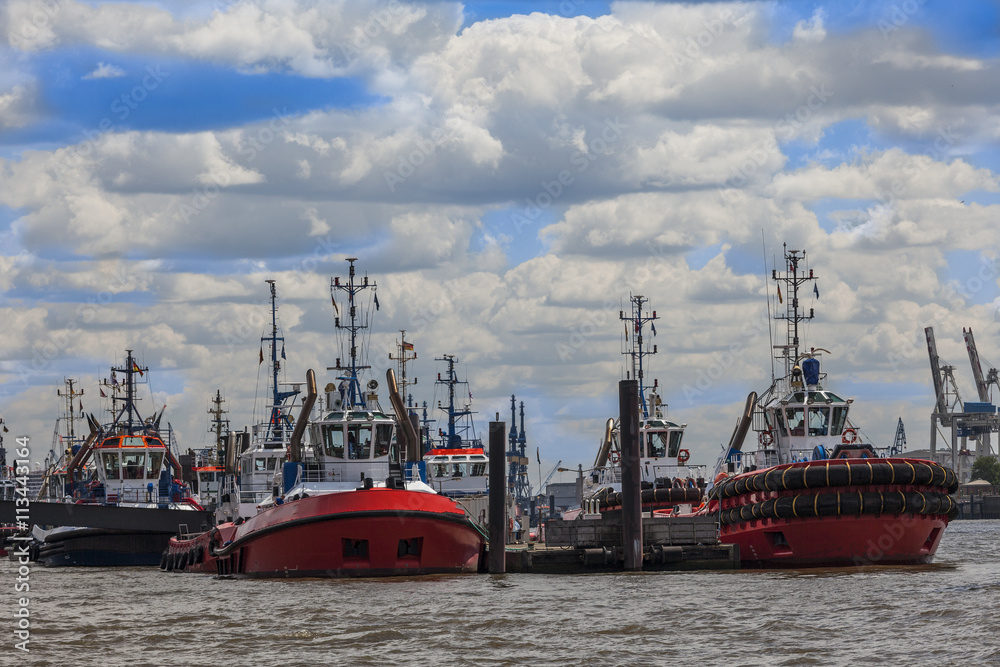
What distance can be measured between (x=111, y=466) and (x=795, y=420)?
30.8m

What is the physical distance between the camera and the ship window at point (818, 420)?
136 feet

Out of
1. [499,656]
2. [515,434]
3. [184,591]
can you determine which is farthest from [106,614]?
[515,434]

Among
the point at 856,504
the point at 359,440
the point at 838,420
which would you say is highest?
the point at 838,420

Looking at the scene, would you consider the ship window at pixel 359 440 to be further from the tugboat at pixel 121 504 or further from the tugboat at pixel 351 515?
the tugboat at pixel 121 504

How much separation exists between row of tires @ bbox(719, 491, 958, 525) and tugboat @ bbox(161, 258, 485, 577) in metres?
7.93

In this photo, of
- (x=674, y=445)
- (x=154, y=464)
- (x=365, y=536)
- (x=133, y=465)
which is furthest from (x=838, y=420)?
(x=133, y=465)

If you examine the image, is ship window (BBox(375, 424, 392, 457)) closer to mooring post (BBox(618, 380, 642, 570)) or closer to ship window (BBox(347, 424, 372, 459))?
ship window (BBox(347, 424, 372, 459))

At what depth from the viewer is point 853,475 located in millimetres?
34812

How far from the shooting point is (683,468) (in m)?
51.8

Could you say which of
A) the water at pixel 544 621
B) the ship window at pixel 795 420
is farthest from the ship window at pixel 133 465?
the ship window at pixel 795 420

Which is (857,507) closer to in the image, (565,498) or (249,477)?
(249,477)

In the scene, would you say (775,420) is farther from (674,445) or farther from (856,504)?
(674,445)

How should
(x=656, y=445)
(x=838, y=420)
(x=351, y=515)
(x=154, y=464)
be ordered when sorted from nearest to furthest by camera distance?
1. (x=351, y=515)
2. (x=838, y=420)
3. (x=656, y=445)
4. (x=154, y=464)

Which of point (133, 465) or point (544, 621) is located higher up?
point (133, 465)
